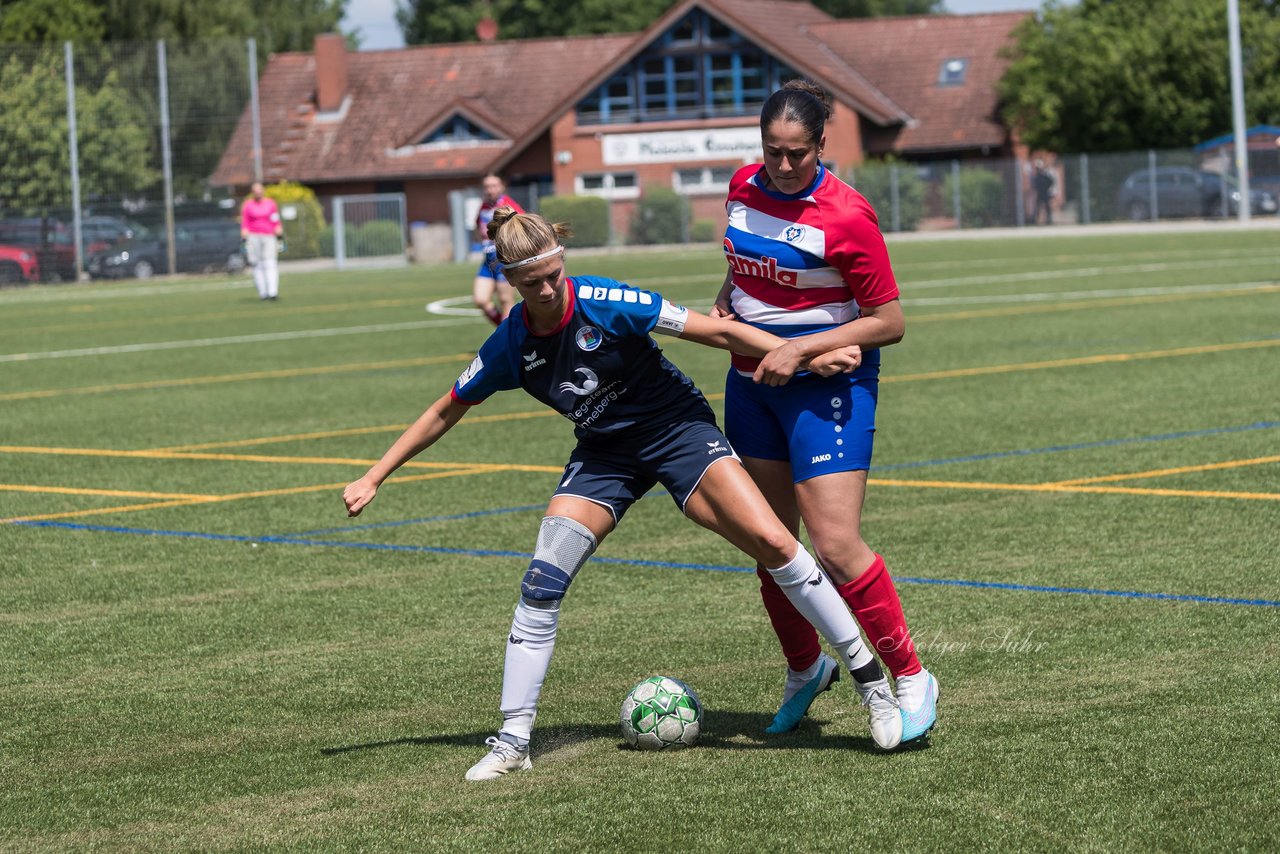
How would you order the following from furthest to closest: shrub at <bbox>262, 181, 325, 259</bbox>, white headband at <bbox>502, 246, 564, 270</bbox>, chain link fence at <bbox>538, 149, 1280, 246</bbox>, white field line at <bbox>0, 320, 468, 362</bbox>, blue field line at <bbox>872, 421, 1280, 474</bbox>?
chain link fence at <bbox>538, 149, 1280, 246</bbox> → shrub at <bbox>262, 181, 325, 259</bbox> → white field line at <bbox>0, 320, 468, 362</bbox> → blue field line at <bbox>872, 421, 1280, 474</bbox> → white headband at <bbox>502, 246, 564, 270</bbox>

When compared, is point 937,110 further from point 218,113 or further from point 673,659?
point 673,659

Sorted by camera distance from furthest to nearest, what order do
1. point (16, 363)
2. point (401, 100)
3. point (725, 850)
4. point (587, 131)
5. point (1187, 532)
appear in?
1. point (401, 100)
2. point (587, 131)
3. point (16, 363)
4. point (1187, 532)
5. point (725, 850)

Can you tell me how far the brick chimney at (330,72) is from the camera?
7519cm

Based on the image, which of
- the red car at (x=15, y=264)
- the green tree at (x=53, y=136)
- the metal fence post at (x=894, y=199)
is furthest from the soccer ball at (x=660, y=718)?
the metal fence post at (x=894, y=199)

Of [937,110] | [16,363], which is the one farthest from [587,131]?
[16,363]

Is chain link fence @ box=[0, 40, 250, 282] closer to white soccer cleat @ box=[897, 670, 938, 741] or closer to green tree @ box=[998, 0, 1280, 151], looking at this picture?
green tree @ box=[998, 0, 1280, 151]

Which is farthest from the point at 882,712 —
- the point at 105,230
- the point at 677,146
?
the point at 677,146

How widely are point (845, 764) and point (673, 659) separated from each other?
1558 mm

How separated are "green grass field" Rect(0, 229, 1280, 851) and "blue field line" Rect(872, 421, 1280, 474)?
6 centimetres

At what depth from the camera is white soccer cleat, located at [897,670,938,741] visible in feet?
19.5

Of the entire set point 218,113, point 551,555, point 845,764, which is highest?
point 218,113

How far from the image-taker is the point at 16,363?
23281 millimetres

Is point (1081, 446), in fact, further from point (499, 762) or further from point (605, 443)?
point (499, 762)

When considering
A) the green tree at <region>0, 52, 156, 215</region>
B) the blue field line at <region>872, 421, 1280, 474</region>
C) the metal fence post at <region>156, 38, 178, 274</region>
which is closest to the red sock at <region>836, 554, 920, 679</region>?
the blue field line at <region>872, 421, 1280, 474</region>
